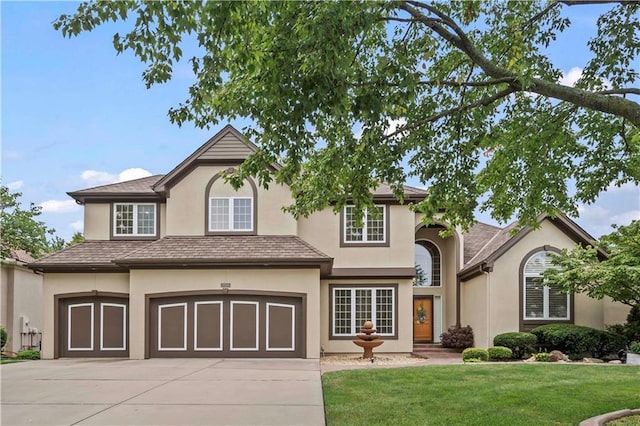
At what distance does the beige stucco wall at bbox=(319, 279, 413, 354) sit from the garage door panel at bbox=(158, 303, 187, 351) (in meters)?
4.93

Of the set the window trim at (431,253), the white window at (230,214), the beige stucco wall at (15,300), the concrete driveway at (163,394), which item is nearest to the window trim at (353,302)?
the white window at (230,214)

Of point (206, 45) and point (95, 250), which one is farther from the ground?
point (206, 45)

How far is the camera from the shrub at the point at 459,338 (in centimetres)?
2220

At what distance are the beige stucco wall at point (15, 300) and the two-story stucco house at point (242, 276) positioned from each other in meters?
7.15

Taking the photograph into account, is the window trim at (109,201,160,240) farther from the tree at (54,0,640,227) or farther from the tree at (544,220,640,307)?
the tree at (544,220,640,307)

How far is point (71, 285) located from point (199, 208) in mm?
5081

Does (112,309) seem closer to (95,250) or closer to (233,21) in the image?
(95,250)

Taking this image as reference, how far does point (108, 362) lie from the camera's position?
17.1m

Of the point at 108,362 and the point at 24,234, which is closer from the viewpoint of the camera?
the point at 108,362

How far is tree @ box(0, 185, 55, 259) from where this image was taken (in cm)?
2480

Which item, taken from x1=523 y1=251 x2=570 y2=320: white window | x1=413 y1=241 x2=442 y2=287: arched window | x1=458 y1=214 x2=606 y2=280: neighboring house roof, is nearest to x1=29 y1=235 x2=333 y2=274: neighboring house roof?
x1=458 y1=214 x2=606 y2=280: neighboring house roof

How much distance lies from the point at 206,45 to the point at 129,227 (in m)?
15.0

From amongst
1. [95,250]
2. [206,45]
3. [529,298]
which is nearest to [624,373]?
[529,298]

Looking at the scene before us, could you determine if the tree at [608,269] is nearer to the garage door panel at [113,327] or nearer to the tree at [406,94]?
the tree at [406,94]
